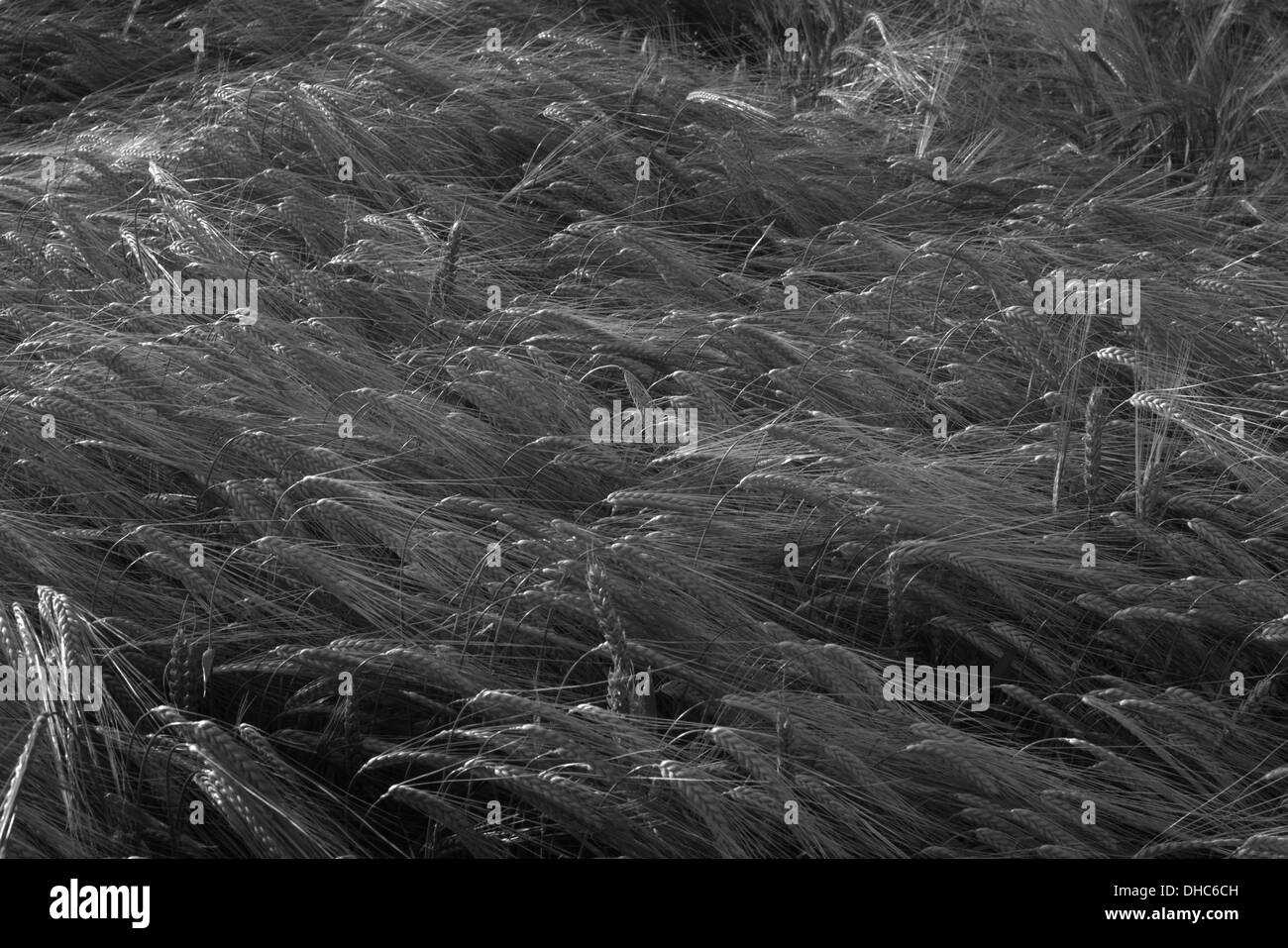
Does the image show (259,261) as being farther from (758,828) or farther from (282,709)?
(758,828)

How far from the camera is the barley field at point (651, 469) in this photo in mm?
1797

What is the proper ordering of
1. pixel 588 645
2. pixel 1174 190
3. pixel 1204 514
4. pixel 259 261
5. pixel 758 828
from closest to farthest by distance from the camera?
pixel 758 828
pixel 588 645
pixel 1204 514
pixel 259 261
pixel 1174 190

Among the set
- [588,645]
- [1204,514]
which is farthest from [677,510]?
[1204,514]

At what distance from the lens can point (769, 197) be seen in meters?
3.41

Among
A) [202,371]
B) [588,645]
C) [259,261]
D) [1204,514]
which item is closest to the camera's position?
[588,645]

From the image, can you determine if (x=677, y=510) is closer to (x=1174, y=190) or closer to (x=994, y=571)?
(x=994, y=571)

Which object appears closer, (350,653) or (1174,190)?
(350,653)

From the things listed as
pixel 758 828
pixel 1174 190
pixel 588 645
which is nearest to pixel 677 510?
pixel 588 645

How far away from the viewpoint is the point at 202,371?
263 cm

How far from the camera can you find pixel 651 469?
7.95 ft

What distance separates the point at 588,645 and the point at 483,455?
0.53 metres

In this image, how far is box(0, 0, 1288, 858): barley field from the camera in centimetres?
180

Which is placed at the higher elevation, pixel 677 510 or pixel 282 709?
pixel 677 510

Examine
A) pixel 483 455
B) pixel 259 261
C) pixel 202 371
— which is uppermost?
pixel 259 261
